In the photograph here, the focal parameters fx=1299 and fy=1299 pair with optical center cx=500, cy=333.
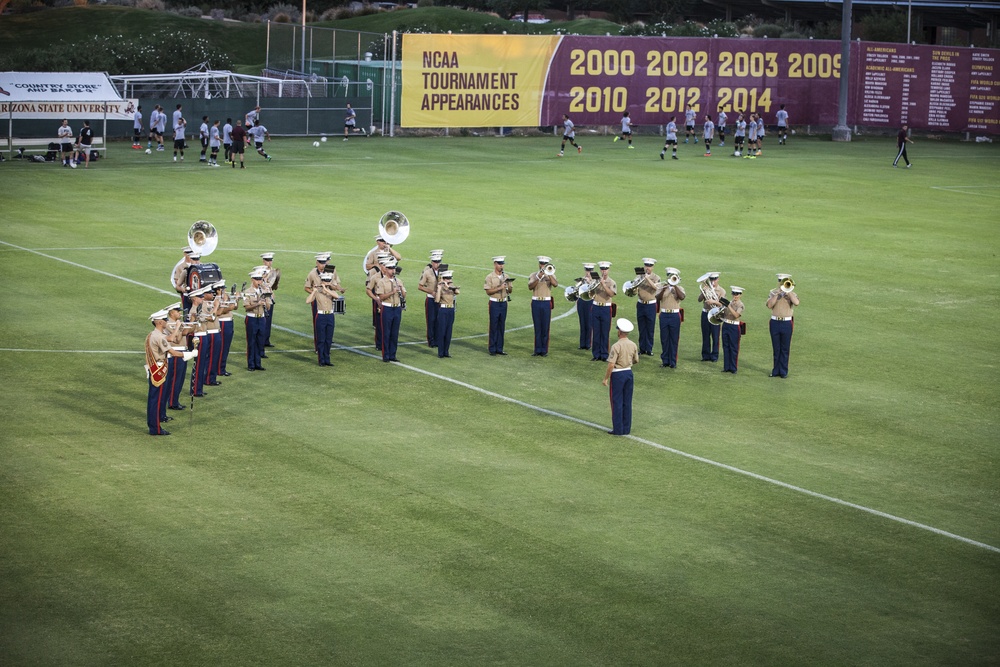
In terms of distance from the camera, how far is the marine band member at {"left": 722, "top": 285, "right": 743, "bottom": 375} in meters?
24.4

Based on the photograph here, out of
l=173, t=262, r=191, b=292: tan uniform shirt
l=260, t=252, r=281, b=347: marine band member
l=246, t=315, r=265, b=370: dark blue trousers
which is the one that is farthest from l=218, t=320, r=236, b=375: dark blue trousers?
l=173, t=262, r=191, b=292: tan uniform shirt

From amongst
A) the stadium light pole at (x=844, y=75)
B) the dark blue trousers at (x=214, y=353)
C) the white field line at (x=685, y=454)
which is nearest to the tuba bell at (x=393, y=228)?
the white field line at (x=685, y=454)

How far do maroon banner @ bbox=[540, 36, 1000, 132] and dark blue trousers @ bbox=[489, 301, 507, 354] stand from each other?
151ft

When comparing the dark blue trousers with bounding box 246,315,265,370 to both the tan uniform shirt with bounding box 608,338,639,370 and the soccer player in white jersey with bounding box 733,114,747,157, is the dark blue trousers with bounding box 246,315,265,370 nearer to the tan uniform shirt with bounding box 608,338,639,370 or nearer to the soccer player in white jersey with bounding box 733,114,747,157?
the tan uniform shirt with bounding box 608,338,639,370

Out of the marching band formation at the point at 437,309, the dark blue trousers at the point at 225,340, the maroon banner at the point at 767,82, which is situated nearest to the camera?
the marching band formation at the point at 437,309

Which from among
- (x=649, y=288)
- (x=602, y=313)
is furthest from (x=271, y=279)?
(x=649, y=288)

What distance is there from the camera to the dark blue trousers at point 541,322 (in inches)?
1001

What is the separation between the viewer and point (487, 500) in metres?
17.6

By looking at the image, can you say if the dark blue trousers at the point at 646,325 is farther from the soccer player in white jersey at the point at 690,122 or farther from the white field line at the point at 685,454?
the soccer player in white jersey at the point at 690,122

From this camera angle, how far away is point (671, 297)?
25.1 m

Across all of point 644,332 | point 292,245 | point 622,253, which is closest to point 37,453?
point 644,332

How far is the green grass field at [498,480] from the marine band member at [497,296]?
568mm

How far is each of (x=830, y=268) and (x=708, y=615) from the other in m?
22.8

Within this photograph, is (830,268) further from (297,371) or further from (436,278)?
(297,371)
